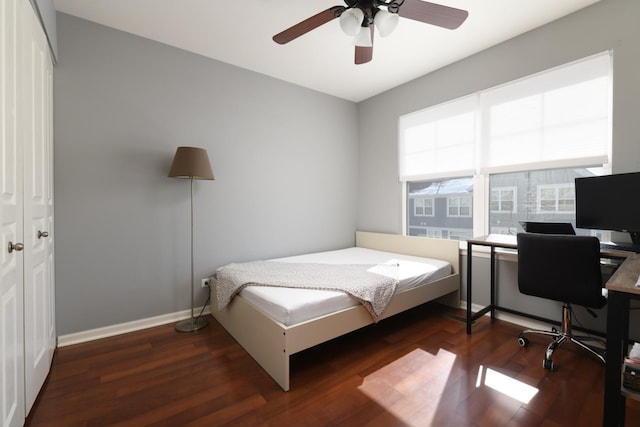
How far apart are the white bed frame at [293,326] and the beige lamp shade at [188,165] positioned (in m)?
1.05

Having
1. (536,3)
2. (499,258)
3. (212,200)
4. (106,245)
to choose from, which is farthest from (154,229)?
(536,3)

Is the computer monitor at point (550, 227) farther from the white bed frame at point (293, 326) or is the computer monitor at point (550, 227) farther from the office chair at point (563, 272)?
the white bed frame at point (293, 326)

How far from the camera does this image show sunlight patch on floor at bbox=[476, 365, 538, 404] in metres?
1.63

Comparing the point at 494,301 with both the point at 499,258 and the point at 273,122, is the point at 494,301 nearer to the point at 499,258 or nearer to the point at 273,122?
the point at 499,258

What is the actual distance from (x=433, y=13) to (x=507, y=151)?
1588mm

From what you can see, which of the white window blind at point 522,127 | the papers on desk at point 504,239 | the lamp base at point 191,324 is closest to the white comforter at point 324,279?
the lamp base at point 191,324

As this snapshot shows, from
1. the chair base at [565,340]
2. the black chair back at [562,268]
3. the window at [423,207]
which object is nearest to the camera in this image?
the black chair back at [562,268]

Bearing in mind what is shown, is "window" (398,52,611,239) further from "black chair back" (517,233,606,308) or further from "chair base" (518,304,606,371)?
"chair base" (518,304,606,371)

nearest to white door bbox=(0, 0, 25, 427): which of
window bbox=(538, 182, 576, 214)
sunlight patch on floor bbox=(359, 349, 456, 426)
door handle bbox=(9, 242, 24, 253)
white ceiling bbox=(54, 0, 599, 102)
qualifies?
door handle bbox=(9, 242, 24, 253)

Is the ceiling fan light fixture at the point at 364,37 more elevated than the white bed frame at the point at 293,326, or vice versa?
the ceiling fan light fixture at the point at 364,37

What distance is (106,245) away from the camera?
93.9 inches

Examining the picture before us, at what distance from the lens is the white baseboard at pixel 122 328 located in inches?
88.4

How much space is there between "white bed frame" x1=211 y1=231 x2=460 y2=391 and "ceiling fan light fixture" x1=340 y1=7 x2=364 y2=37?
1.86 meters

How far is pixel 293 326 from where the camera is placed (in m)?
1.72
